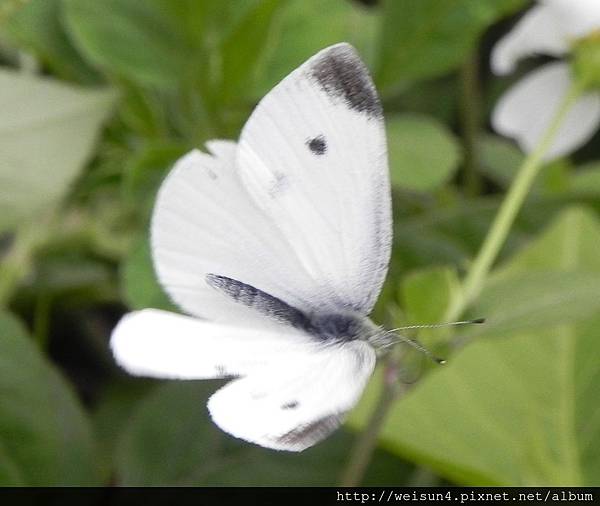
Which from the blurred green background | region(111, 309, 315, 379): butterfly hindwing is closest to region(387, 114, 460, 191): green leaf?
the blurred green background

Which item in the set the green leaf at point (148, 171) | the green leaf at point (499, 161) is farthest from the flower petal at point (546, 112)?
the green leaf at point (148, 171)

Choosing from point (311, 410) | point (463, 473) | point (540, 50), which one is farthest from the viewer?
point (540, 50)

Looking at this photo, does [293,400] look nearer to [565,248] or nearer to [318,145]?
[318,145]

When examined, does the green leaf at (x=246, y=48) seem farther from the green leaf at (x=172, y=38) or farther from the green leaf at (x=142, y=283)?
the green leaf at (x=142, y=283)

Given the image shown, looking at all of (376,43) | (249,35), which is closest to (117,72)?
(249,35)

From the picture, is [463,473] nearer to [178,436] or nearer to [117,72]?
[178,436]

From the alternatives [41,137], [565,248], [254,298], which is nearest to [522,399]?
[565,248]
